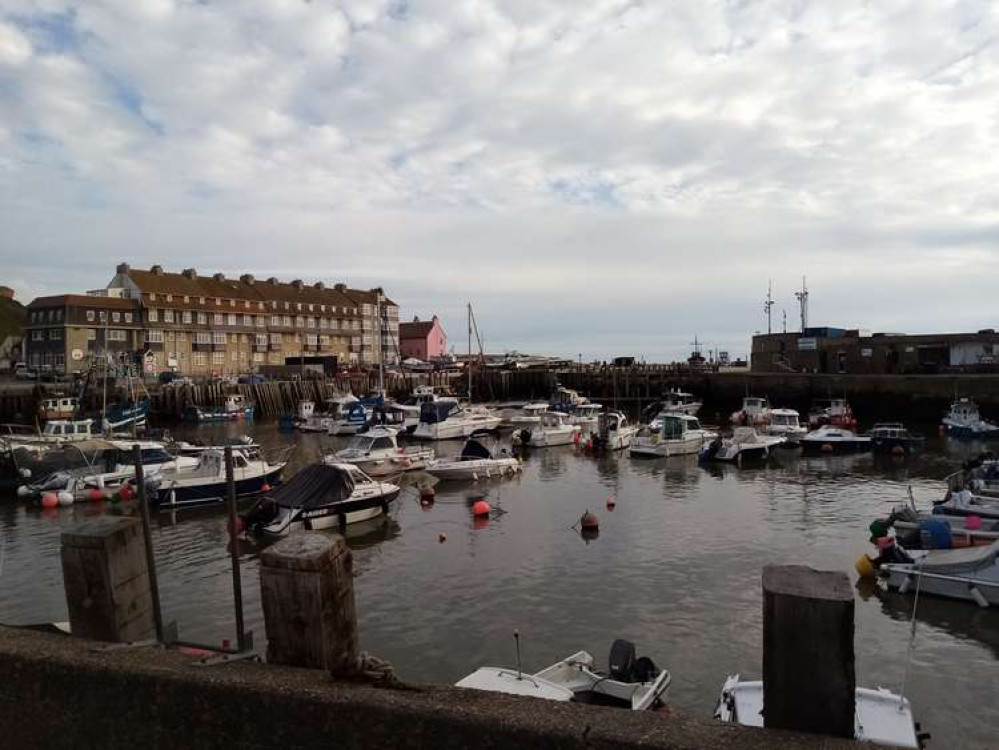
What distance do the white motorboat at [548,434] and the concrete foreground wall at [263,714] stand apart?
42.2m

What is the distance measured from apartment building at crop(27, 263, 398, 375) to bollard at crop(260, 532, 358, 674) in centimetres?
8774

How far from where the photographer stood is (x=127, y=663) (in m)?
4.62

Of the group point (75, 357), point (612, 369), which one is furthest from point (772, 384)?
point (75, 357)

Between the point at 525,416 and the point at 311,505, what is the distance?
36.3 m

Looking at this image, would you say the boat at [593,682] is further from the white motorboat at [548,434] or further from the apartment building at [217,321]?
the apartment building at [217,321]

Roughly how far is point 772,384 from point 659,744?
71.5 meters

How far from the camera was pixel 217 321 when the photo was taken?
96.9m

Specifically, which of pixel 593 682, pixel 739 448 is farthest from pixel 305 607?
pixel 739 448

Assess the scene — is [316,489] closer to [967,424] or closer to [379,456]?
[379,456]

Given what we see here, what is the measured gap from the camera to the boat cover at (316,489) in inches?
917

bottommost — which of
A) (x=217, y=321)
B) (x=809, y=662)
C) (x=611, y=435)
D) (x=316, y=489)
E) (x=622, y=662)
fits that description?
(x=622, y=662)

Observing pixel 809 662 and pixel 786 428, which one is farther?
pixel 786 428

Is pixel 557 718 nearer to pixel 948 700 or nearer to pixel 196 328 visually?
pixel 948 700

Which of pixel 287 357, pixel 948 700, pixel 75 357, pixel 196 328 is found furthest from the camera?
pixel 287 357
